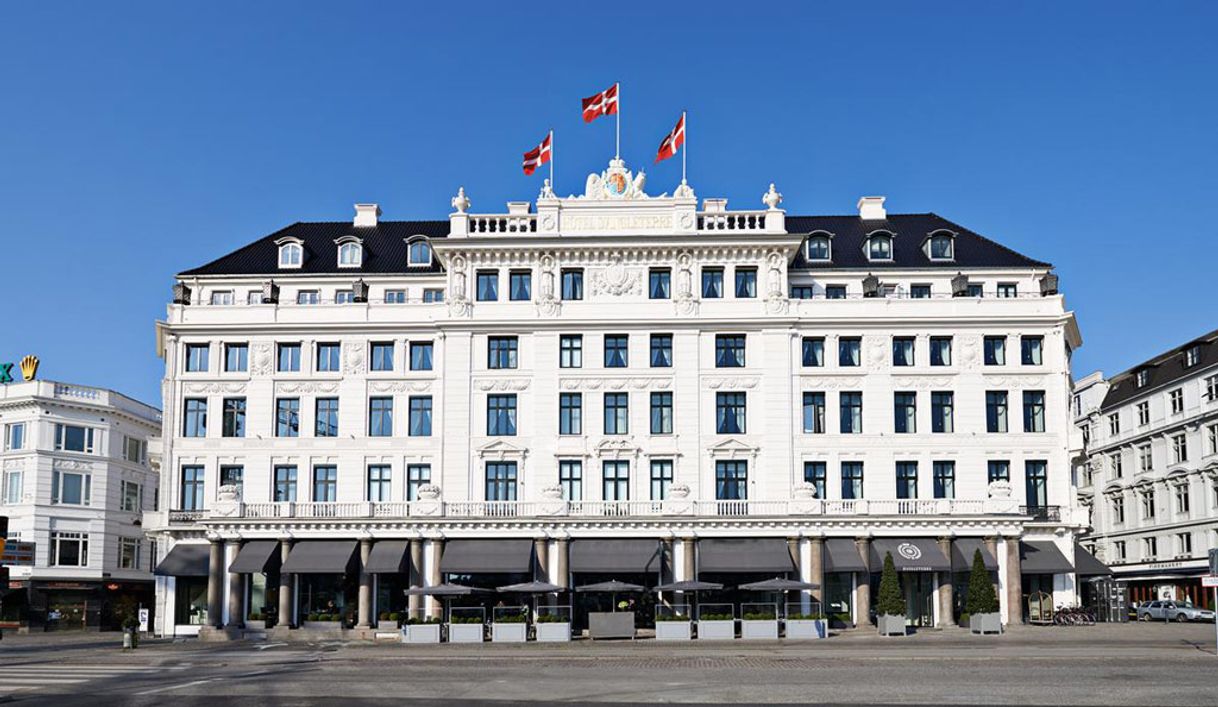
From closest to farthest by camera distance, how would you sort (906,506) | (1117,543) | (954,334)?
(906,506) < (954,334) < (1117,543)

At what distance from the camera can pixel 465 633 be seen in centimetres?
5544

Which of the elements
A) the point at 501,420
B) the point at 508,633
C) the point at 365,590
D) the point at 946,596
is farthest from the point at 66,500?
Answer: the point at 946,596

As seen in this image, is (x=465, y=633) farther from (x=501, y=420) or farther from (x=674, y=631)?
(x=501, y=420)

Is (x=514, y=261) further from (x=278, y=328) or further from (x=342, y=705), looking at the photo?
(x=342, y=705)

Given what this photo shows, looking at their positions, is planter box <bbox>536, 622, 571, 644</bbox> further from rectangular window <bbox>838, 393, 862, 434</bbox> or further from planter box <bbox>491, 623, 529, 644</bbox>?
rectangular window <bbox>838, 393, 862, 434</bbox>

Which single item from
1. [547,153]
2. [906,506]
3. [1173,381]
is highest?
[547,153]

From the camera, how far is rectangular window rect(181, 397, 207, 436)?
68.4m

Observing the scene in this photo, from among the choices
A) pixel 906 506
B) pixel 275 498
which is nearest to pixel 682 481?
pixel 906 506

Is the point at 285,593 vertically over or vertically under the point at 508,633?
over

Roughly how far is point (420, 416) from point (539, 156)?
48.6 ft

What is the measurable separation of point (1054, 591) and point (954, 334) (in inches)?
542

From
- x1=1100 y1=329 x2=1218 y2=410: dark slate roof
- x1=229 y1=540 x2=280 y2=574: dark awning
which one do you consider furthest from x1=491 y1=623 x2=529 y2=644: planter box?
x1=1100 y1=329 x2=1218 y2=410: dark slate roof

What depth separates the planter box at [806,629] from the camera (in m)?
55.2

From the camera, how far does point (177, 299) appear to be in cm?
7044
